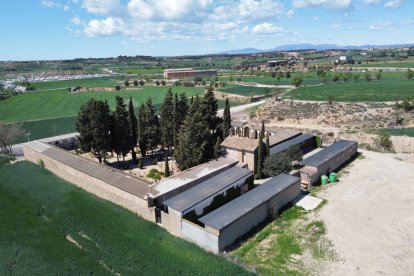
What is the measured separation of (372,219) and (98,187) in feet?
91.6

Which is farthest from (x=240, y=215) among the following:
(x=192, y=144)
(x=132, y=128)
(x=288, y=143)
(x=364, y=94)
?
(x=364, y=94)

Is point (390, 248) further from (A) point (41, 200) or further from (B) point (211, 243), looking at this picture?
(A) point (41, 200)

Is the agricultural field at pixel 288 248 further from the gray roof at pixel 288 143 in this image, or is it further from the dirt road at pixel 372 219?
the gray roof at pixel 288 143

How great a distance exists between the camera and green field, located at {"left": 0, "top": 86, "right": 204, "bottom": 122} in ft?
290

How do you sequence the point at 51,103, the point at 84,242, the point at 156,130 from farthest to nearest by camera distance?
the point at 51,103
the point at 156,130
the point at 84,242

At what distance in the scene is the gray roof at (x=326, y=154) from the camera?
40.4 metres

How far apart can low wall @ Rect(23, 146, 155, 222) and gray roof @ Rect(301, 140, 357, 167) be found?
820 inches

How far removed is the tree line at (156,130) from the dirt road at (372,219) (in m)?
15.4

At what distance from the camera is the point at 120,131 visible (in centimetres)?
4538

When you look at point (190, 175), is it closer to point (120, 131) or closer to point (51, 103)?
point (120, 131)

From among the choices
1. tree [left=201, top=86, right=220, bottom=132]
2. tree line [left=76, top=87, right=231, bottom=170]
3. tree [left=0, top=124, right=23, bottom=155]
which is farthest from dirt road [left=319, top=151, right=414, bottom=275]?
tree [left=0, top=124, right=23, bottom=155]

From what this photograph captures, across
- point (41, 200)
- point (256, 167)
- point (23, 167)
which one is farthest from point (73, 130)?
point (256, 167)

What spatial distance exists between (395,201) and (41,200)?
36.9m

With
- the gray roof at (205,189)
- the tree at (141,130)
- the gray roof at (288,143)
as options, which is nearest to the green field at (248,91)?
the gray roof at (288,143)
